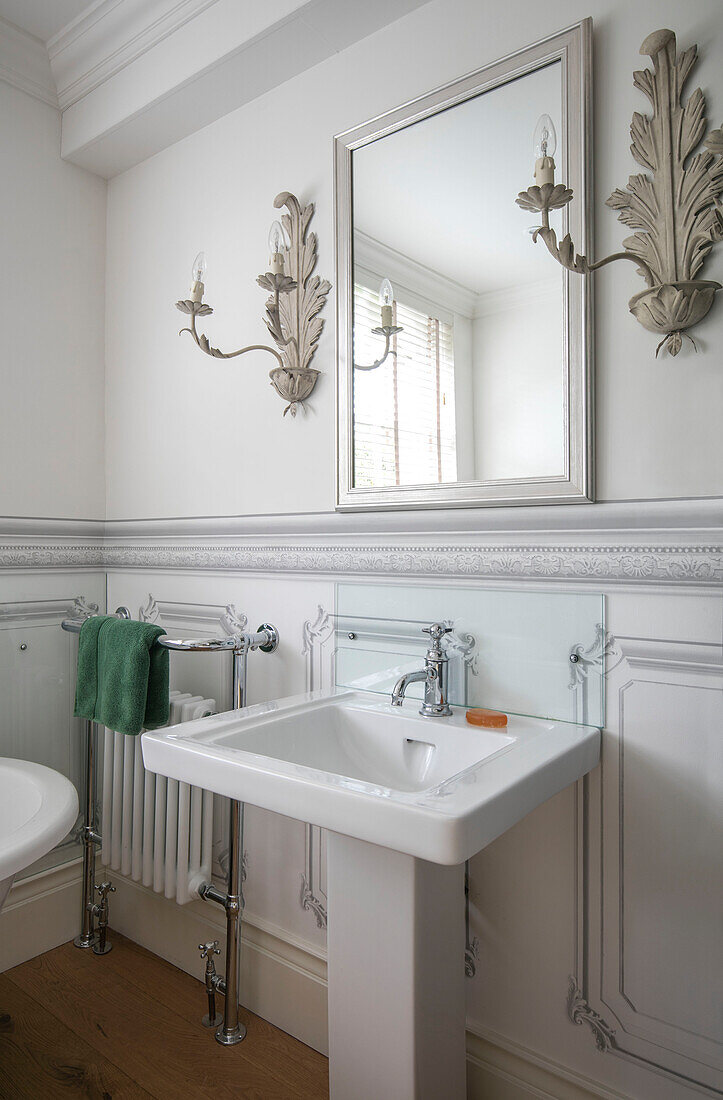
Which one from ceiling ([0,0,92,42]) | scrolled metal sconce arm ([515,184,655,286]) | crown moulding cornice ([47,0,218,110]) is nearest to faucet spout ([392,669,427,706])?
scrolled metal sconce arm ([515,184,655,286])

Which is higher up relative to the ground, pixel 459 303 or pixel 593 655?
pixel 459 303

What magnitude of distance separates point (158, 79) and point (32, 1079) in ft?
8.02

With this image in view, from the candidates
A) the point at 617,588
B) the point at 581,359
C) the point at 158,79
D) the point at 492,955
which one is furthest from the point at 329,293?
the point at 492,955

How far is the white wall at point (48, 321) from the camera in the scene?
2.04 metres

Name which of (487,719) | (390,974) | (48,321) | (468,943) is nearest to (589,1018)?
(468,943)

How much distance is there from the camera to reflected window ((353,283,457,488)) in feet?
4.74

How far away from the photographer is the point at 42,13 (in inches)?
74.1

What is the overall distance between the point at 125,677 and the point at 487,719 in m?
0.95

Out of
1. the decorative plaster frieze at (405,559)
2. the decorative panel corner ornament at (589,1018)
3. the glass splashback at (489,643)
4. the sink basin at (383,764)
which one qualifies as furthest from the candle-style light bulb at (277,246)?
the decorative panel corner ornament at (589,1018)

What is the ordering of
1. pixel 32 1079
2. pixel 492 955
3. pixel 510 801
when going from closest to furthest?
pixel 510 801
pixel 492 955
pixel 32 1079

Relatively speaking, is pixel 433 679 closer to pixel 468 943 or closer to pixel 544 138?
pixel 468 943

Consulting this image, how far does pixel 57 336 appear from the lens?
2.17m

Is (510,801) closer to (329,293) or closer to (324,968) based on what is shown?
(324,968)

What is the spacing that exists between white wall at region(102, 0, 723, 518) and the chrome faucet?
16.7 inches
